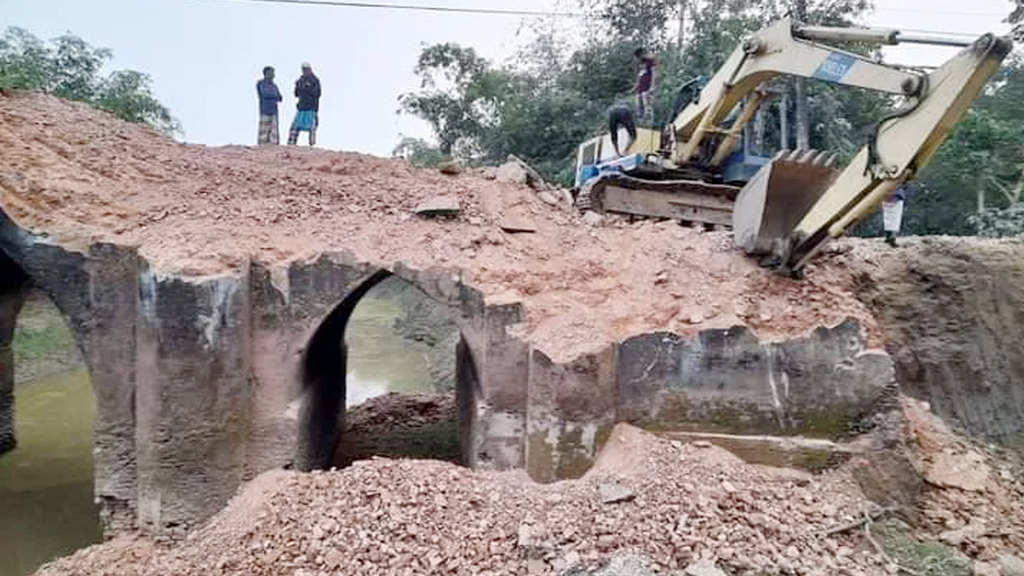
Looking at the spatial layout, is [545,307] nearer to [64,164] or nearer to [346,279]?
[346,279]

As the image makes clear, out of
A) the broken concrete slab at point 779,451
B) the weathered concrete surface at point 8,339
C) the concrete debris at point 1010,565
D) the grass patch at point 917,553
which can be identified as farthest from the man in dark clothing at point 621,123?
the weathered concrete surface at point 8,339

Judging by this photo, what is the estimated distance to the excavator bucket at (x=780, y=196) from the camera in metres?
6.20

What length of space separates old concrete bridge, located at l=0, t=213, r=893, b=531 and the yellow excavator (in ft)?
3.49

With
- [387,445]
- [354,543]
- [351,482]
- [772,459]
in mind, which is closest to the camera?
[354,543]

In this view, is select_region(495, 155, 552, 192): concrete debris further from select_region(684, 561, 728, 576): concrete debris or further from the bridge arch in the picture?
select_region(684, 561, 728, 576): concrete debris

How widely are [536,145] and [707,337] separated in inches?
580

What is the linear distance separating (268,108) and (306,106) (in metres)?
0.68

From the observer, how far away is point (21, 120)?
25.7ft

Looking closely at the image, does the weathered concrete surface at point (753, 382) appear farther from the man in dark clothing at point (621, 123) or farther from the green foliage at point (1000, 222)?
the green foliage at point (1000, 222)

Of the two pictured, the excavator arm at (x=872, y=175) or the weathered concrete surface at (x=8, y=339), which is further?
the weathered concrete surface at (x=8, y=339)

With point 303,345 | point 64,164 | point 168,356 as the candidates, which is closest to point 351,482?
point 303,345

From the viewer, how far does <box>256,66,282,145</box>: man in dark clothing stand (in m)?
11.4

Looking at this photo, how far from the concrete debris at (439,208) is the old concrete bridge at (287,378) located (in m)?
0.96

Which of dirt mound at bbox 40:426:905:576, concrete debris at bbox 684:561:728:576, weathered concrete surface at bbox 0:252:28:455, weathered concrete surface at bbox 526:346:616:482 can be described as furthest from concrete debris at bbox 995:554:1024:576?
weathered concrete surface at bbox 0:252:28:455
